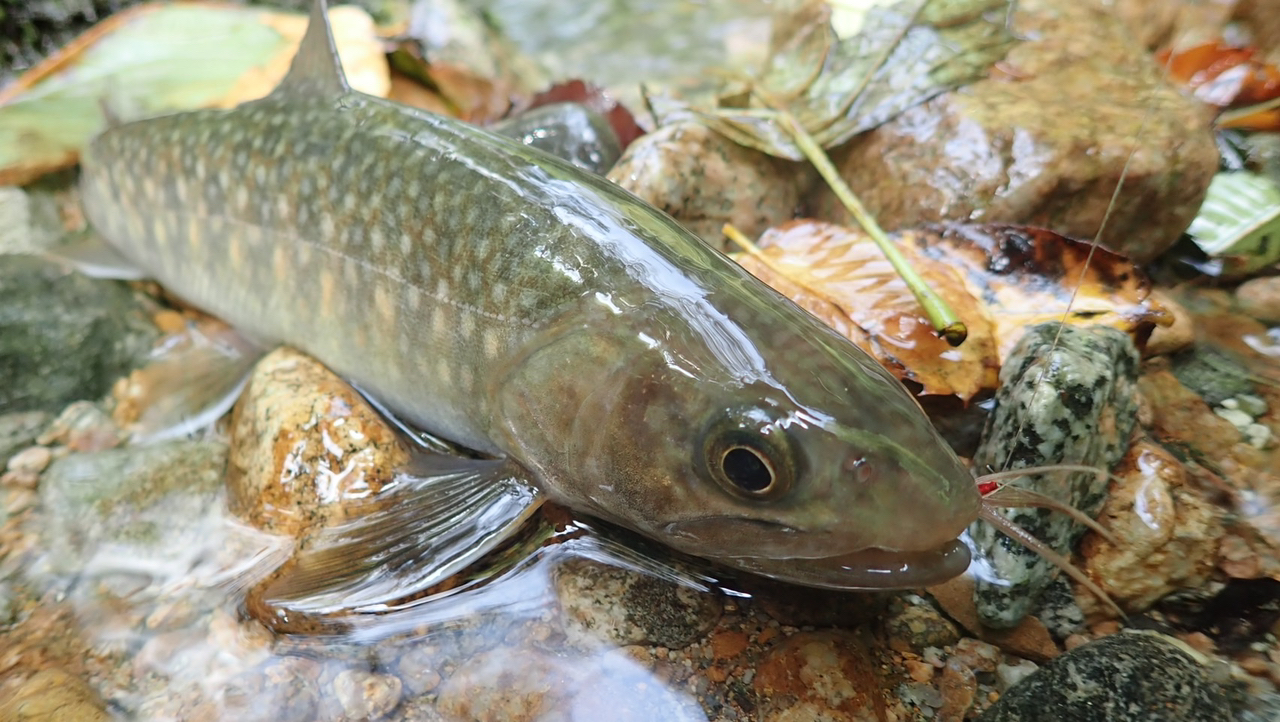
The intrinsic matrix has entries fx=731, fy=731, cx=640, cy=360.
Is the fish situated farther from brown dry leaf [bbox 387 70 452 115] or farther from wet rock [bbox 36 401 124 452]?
brown dry leaf [bbox 387 70 452 115]

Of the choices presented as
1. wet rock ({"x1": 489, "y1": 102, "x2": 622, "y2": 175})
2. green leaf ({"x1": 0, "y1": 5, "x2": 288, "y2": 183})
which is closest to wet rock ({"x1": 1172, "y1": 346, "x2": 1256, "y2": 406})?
wet rock ({"x1": 489, "y1": 102, "x2": 622, "y2": 175})

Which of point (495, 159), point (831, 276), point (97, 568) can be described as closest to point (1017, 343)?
point (831, 276)

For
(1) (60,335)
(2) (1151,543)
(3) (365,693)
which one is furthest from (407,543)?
(1) (60,335)

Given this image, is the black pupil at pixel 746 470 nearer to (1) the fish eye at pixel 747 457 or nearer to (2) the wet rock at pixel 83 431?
(1) the fish eye at pixel 747 457

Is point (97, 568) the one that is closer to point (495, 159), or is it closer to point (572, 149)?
point (495, 159)

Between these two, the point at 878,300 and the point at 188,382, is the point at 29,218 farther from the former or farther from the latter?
the point at 878,300

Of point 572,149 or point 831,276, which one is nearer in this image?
point 831,276
